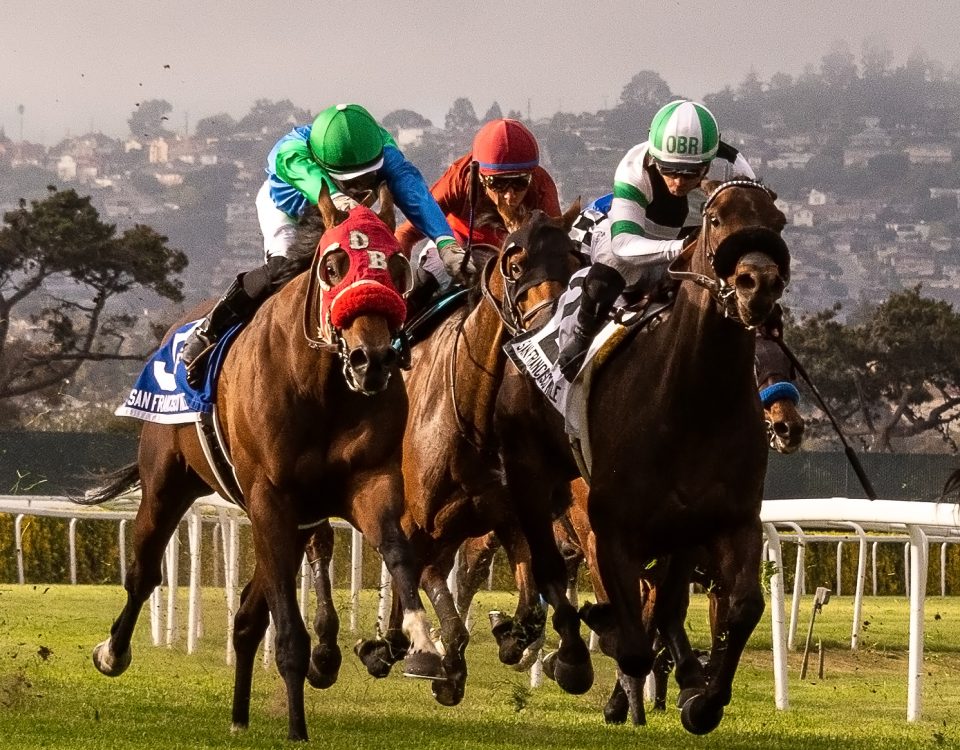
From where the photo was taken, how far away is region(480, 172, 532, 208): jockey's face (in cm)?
708

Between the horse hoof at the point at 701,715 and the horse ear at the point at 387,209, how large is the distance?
1.70m

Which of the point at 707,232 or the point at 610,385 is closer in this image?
the point at 707,232

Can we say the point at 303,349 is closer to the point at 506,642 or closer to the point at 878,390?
the point at 506,642

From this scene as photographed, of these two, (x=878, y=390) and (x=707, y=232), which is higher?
(x=878, y=390)

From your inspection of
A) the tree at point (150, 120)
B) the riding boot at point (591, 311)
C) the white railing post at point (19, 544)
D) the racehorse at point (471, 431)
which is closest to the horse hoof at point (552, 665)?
the racehorse at point (471, 431)

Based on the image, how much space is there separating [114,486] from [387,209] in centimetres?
292

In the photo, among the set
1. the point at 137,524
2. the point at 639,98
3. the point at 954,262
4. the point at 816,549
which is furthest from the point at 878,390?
the point at 639,98

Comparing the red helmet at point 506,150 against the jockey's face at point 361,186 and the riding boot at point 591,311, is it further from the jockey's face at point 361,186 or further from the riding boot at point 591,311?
the riding boot at point 591,311

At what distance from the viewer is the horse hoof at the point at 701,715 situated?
5.28 metres

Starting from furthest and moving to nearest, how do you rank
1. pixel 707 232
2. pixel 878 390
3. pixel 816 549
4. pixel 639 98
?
pixel 639 98 < pixel 878 390 < pixel 816 549 < pixel 707 232

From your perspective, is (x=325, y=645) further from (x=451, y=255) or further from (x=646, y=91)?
(x=646, y=91)

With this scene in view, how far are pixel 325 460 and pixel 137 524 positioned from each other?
1.86 m

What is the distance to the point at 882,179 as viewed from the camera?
129375mm

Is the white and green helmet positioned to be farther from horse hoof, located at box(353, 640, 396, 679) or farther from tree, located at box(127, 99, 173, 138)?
tree, located at box(127, 99, 173, 138)
